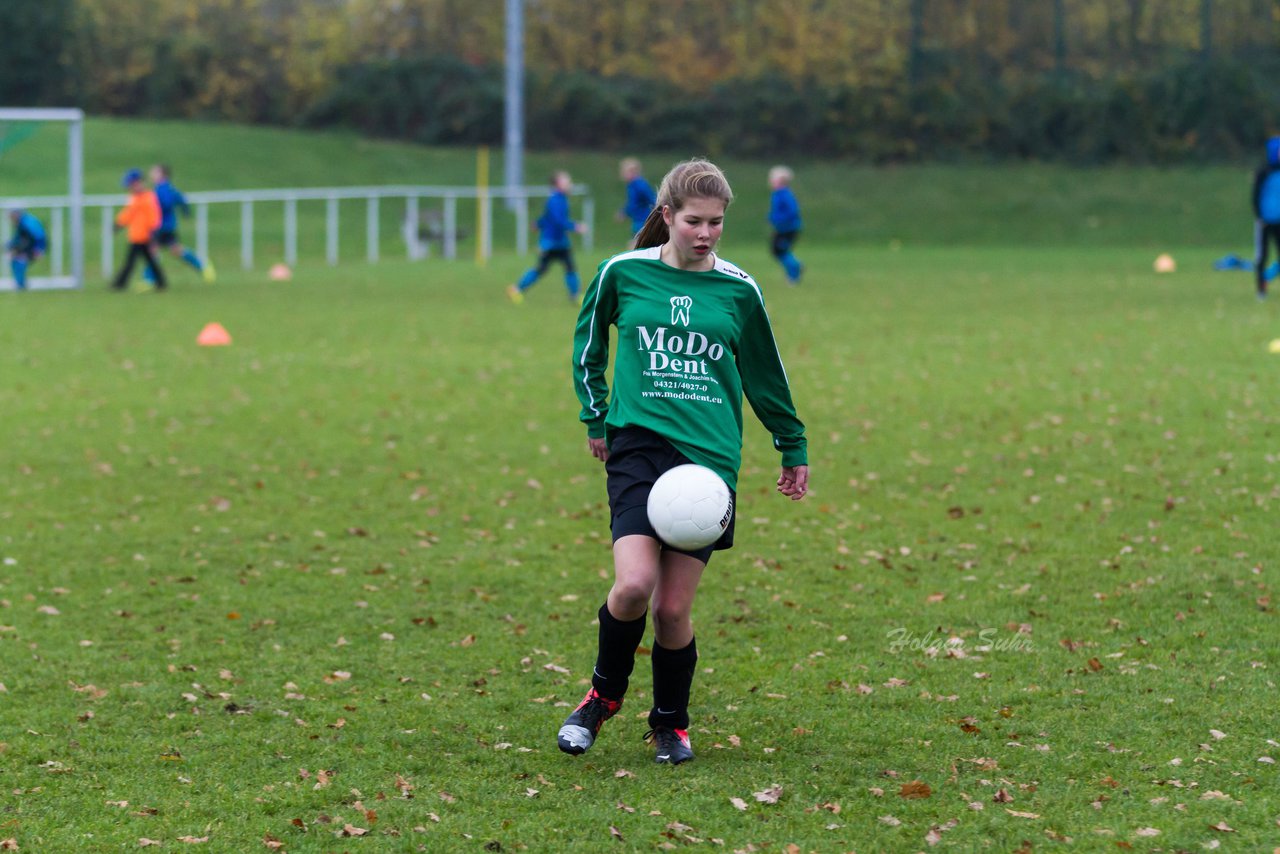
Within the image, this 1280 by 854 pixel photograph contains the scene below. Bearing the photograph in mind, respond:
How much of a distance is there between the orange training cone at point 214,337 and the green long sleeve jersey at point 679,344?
518 inches

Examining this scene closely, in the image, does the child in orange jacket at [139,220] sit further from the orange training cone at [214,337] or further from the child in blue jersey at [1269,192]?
the child in blue jersey at [1269,192]

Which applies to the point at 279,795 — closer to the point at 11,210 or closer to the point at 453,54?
the point at 11,210

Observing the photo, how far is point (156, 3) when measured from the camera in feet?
197

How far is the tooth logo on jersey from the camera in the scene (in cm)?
490

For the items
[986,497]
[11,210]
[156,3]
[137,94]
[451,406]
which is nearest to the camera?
[986,497]

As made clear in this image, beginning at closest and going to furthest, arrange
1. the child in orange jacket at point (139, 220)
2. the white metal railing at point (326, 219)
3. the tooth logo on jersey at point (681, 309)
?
the tooth logo on jersey at point (681, 309) < the child in orange jacket at point (139, 220) < the white metal railing at point (326, 219)

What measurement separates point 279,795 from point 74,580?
3.38 meters

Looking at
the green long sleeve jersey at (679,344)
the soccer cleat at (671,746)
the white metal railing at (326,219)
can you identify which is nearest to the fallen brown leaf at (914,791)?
the soccer cleat at (671,746)

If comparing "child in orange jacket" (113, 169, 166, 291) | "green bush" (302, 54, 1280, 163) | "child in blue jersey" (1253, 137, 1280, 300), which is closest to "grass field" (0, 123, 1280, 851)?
"child in blue jersey" (1253, 137, 1280, 300)

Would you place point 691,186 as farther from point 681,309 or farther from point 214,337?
point 214,337

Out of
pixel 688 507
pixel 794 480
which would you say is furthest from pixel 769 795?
pixel 794 480

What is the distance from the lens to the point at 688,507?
4.77m

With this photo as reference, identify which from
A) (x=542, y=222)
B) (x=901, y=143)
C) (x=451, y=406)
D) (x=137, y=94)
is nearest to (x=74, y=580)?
(x=451, y=406)

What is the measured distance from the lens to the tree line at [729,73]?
46.9 m
